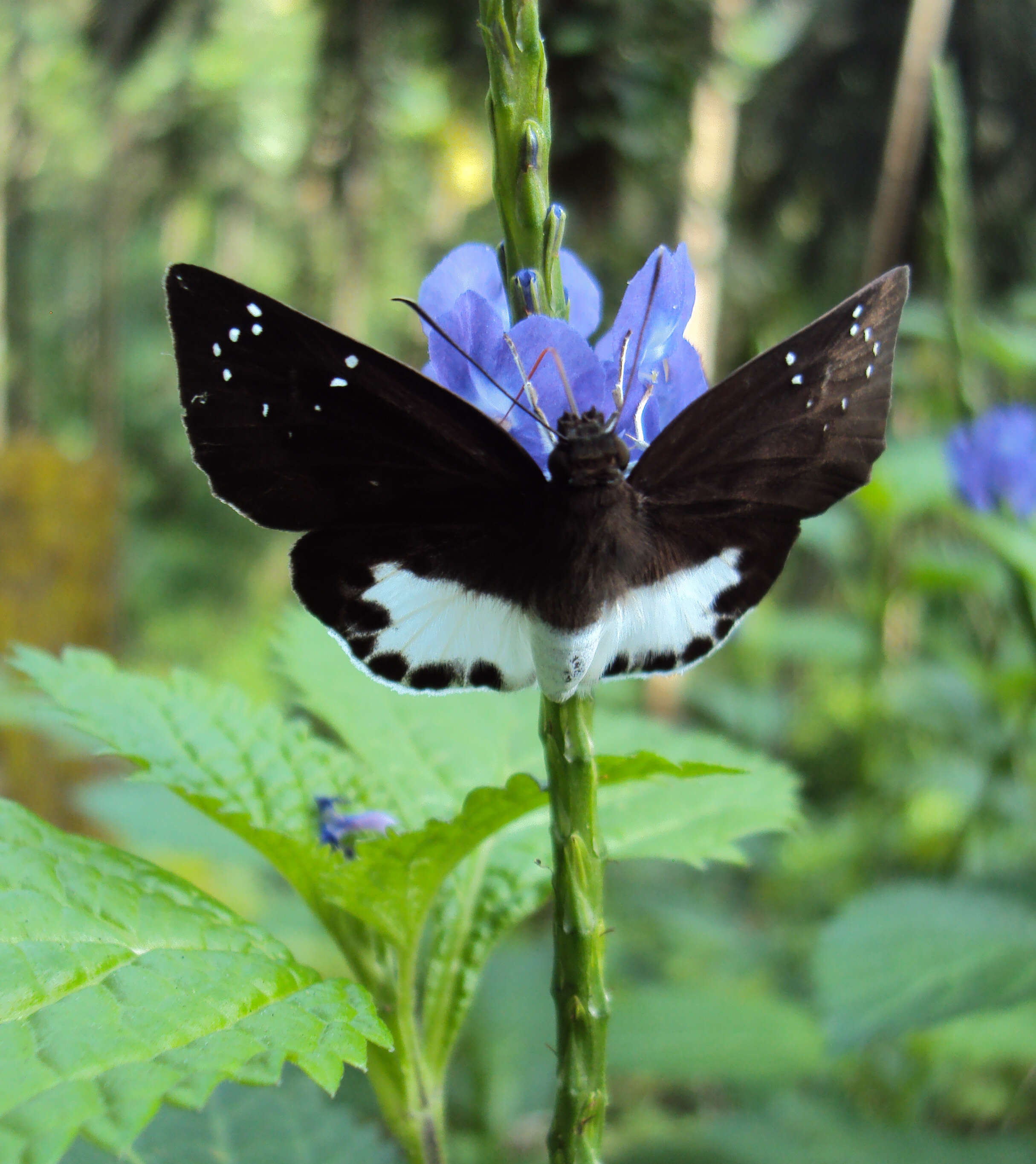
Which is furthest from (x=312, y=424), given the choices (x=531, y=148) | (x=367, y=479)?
(x=531, y=148)

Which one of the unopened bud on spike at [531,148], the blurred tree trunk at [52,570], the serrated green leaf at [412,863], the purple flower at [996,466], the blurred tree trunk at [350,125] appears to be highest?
the blurred tree trunk at [350,125]

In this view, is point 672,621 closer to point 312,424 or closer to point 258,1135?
point 312,424

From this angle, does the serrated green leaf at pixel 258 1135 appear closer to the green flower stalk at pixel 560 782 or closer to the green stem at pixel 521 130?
the green flower stalk at pixel 560 782

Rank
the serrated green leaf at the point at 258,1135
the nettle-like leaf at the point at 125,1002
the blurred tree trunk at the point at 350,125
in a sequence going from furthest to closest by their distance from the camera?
the blurred tree trunk at the point at 350,125 < the serrated green leaf at the point at 258,1135 < the nettle-like leaf at the point at 125,1002

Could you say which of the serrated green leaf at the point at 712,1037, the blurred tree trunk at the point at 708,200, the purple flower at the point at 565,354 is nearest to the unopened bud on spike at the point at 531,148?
the purple flower at the point at 565,354

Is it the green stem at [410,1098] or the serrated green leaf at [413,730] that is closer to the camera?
the green stem at [410,1098]

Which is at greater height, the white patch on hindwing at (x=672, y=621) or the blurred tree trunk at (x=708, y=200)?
the blurred tree trunk at (x=708, y=200)

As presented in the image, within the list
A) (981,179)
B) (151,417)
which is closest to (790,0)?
(981,179)
